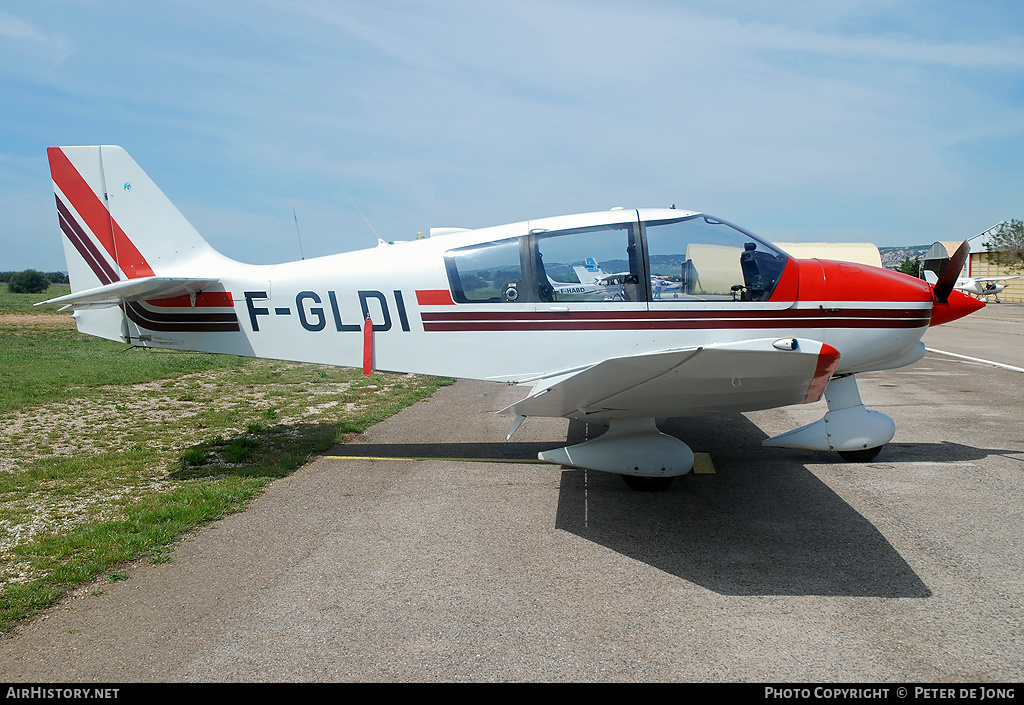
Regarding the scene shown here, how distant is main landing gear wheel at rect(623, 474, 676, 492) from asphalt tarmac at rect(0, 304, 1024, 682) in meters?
0.11

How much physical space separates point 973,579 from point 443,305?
4278 mm

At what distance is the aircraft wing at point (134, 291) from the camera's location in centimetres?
552

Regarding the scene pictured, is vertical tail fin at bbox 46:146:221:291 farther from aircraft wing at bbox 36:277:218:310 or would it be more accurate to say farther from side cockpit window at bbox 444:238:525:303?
side cockpit window at bbox 444:238:525:303

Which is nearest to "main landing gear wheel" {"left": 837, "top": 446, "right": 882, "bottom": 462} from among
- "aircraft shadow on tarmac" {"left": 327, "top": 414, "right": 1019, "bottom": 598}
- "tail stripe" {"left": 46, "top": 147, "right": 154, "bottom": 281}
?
"aircraft shadow on tarmac" {"left": 327, "top": 414, "right": 1019, "bottom": 598}

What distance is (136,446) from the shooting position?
6738 millimetres

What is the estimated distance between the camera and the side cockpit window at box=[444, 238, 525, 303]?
5480mm

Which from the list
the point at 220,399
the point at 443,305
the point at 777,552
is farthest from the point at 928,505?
the point at 220,399

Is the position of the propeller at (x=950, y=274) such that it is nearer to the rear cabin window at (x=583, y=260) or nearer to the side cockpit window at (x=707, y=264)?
the side cockpit window at (x=707, y=264)

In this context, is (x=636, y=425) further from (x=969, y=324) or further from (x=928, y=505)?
(x=969, y=324)

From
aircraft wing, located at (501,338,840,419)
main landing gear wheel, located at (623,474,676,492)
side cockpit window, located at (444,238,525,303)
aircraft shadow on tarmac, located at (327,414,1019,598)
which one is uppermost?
side cockpit window, located at (444,238,525,303)

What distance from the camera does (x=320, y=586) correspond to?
3.64m

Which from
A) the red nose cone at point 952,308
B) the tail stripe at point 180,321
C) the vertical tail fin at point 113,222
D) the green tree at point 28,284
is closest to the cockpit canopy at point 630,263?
the red nose cone at point 952,308

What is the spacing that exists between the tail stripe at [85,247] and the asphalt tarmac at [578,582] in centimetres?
304

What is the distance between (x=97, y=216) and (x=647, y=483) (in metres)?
6.11
